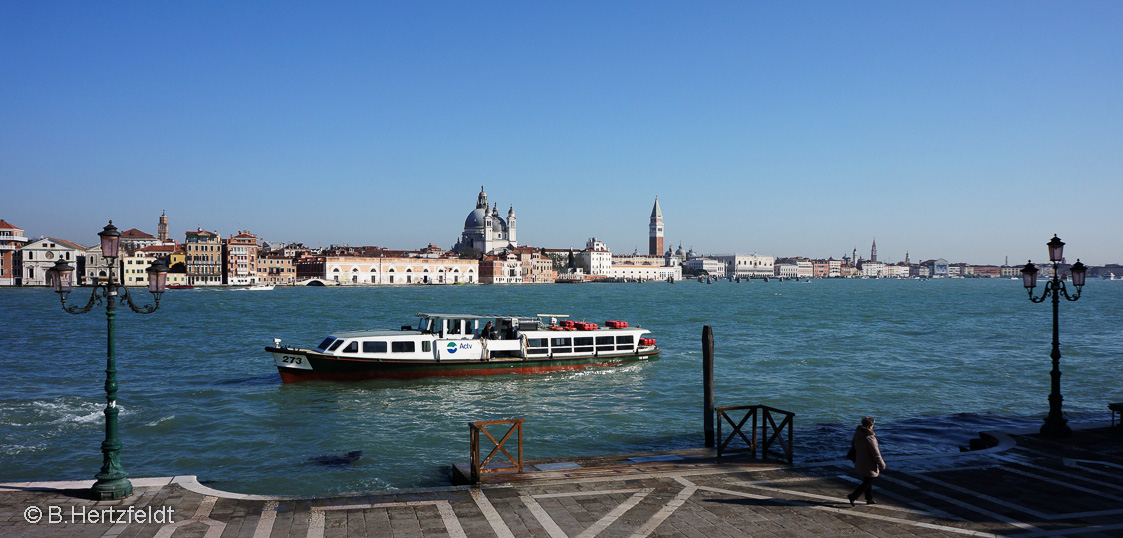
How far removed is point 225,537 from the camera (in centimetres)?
744

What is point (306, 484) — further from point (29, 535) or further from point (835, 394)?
point (835, 394)

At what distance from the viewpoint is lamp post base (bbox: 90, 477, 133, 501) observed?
337 inches

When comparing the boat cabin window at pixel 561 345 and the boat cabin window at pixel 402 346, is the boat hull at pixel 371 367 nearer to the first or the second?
the boat cabin window at pixel 402 346

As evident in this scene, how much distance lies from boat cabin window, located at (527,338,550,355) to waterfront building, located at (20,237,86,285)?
11178cm

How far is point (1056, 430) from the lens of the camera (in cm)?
1198

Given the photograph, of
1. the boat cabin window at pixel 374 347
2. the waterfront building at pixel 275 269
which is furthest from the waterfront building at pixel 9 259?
the boat cabin window at pixel 374 347

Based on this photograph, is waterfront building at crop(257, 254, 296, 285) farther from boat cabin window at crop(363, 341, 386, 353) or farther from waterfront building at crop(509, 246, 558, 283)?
boat cabin window at crop(363, 341, 386, 353)

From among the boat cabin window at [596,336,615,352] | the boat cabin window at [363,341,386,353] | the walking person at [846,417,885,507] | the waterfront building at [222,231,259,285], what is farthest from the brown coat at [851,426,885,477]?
the waterfront building at [222,231,259,285]

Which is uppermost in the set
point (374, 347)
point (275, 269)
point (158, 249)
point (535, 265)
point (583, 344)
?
point (158, 249)

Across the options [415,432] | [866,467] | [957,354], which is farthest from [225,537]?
[957,354]

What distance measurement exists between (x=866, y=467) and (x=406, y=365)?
56.7 ft

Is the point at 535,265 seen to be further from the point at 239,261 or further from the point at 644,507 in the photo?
the point at 644,507

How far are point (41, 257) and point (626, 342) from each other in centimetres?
11895

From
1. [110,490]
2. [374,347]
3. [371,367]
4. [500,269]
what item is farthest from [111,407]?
[500,269]
